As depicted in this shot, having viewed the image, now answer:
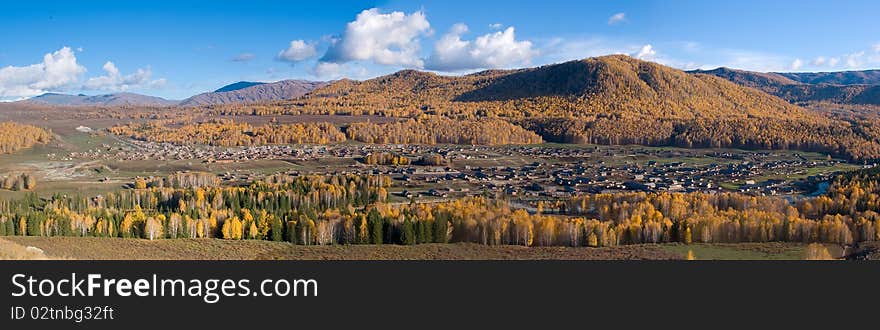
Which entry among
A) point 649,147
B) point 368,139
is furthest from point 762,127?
point 368,139

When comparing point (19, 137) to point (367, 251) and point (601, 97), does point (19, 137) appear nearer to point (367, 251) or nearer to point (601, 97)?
point (367, 251)

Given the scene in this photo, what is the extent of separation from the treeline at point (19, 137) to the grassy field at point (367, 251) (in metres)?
63.5

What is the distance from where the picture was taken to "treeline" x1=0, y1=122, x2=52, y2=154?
87.4 metres

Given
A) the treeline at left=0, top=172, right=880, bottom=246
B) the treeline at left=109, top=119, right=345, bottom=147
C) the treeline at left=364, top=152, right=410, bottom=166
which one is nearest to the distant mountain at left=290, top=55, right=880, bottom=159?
the treeline at left=109, top=119, right=345, bottom=147

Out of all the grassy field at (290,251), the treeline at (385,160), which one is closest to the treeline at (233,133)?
the treeline at (385,160)

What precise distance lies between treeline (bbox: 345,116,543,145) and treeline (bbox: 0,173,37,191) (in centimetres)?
6412

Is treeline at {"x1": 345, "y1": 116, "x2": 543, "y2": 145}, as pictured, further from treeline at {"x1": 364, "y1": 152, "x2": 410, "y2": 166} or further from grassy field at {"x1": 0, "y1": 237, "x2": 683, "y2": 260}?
grassy field at {"x1": 0, "y1": 237, "x2": 683, "y2": 260}

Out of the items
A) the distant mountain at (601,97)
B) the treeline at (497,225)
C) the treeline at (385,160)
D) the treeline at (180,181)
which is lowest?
the treeline at (497,225)

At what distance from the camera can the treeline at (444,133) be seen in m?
120

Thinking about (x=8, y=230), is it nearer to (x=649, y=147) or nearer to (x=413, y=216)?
(x=413, y=216)

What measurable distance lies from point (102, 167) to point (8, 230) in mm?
39216

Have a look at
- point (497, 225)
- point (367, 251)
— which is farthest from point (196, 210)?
point (497, 225)

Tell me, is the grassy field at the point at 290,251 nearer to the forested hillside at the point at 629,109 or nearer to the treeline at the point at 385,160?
the treeline at the point at 385,160

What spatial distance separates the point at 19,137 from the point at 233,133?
32.5 m
